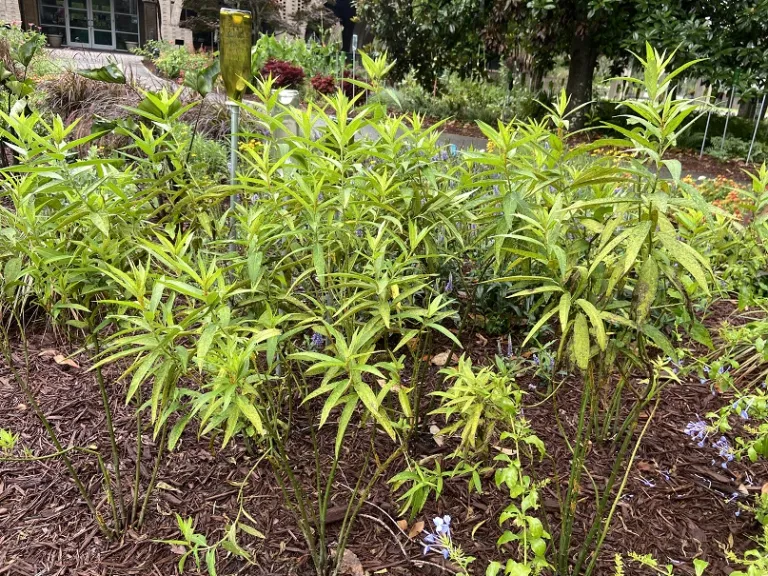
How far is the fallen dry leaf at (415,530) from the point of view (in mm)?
2027

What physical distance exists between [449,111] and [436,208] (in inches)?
584

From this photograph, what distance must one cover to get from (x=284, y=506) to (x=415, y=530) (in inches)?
18.8

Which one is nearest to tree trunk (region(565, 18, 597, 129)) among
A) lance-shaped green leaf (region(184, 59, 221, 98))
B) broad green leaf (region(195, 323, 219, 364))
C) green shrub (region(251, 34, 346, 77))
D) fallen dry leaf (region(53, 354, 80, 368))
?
green shrub (region(251, 34, 346, 77))

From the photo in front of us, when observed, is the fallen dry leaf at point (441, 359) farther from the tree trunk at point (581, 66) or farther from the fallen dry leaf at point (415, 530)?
the tree trunk at point (581, 66)

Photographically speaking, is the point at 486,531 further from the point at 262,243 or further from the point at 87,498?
the point at 87,498

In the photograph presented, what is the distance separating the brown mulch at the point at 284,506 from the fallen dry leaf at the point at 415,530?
2 cm

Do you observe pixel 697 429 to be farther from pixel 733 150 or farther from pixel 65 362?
pixel 733 150

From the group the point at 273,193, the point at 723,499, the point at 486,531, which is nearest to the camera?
the point at 273,193

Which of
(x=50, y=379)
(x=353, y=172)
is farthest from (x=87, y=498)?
(x=353, y=172)

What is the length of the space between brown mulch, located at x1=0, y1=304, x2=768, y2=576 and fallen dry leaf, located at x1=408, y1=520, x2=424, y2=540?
0.07 ft

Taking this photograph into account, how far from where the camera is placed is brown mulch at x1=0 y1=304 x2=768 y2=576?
1948 mm

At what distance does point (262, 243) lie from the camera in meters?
1.75

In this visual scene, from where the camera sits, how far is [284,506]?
2.13m

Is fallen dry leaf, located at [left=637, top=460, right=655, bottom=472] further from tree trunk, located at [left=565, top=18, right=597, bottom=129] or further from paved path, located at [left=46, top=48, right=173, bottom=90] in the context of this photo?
tree trunk, located at [left=565, top=18, right=597, bottom=129]
